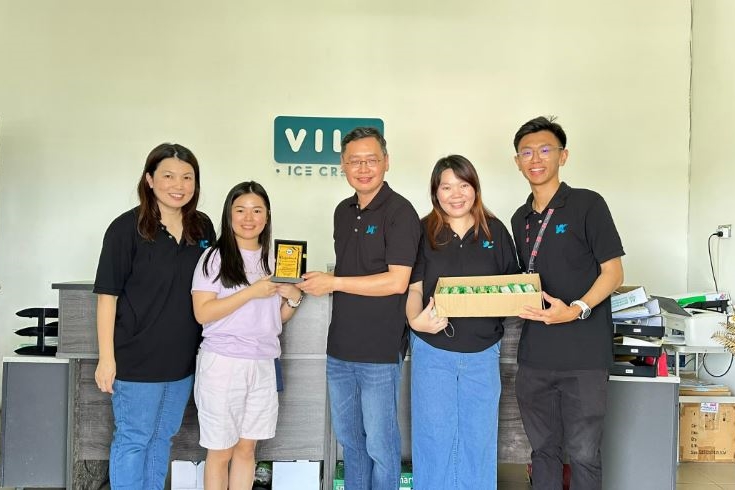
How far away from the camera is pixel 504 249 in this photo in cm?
215

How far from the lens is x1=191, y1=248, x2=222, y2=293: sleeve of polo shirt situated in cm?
207

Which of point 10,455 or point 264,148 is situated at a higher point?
point 264,148

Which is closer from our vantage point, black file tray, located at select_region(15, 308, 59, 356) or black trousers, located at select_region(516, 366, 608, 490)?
black trousers, located at select_region(516, 366, 608, 490)

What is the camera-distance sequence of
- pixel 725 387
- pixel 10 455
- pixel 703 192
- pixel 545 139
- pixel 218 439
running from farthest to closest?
pixel 703 192, pixel 725 387, pixel 10 455, pixel 545 139, pixel 218 439

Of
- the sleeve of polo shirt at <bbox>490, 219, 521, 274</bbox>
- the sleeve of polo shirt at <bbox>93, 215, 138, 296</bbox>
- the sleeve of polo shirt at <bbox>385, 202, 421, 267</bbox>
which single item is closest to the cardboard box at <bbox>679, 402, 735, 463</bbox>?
the sleeve of polo shirt at <bbox>490, 219, 521, 274</bbox>

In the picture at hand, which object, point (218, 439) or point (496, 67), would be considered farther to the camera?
point (496, 67)

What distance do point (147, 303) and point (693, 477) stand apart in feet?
10.8

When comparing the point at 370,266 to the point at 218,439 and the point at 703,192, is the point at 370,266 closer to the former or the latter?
the point at 218,439

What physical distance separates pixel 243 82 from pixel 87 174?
1458 millimetres

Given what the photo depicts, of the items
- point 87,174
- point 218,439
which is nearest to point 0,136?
point 87,174

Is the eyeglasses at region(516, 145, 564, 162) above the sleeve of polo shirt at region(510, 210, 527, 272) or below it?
above

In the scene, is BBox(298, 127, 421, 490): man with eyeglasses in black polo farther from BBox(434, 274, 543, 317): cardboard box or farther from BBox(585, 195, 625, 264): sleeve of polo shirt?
BBox(585, 195, 625, 264): sleeve of polo shirt

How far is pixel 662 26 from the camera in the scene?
4.46m

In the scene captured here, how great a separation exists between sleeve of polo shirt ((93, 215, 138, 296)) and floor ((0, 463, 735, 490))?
1.49 m
